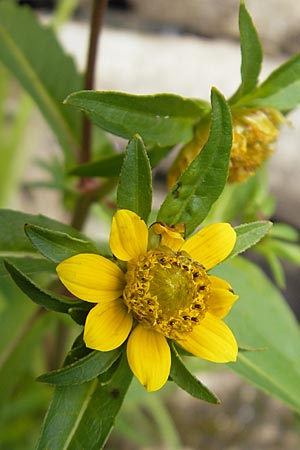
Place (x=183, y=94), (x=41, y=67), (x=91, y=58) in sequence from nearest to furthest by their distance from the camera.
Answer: (x=91, y=58)
(x=41, y=67)
(x=183, y=94)

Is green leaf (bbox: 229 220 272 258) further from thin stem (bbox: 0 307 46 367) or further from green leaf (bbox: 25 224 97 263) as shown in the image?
thin stem (bbox: 0 307 46 367)

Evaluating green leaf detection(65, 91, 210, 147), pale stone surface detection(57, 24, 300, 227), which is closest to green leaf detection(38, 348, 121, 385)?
green leaf detection(65, 91, 210, 147)

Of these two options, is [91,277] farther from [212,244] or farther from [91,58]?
[91,58]

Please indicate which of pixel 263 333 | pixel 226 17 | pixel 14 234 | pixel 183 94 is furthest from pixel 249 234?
pixel 226 17

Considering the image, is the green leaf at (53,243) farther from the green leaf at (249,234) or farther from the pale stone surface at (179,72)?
the pale stone surface at (179,72)

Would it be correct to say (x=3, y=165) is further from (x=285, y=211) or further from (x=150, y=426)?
(x=285, y=211)

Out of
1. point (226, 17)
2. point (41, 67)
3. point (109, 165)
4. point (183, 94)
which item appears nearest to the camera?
point (109, 165)

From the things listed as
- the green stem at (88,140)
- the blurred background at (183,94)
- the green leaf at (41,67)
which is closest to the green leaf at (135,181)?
the green stem at (88,140)
